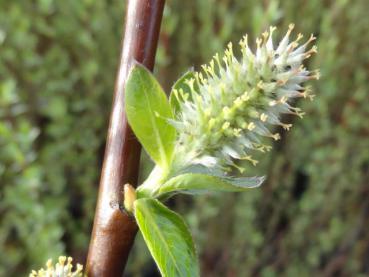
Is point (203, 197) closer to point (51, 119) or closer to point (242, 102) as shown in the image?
point (51, 119)

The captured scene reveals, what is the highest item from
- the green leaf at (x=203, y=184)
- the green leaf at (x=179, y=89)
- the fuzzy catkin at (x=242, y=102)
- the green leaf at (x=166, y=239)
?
the green leaf at (x=179, y=89)

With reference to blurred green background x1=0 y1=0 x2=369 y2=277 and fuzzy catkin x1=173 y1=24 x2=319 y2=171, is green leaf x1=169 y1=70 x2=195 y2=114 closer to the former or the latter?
fuzzy catkin x1=173 y1=24 x2=319 y2=171

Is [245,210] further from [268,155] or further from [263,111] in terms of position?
[263,111]

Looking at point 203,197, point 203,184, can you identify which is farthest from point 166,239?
point 203,197

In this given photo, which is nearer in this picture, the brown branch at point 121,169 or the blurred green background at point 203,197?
the brown branch at point 121,169

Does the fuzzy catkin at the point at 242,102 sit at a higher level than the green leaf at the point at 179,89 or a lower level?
lower

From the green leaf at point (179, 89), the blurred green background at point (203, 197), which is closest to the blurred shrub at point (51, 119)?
the blurred green background at point (203, 197)

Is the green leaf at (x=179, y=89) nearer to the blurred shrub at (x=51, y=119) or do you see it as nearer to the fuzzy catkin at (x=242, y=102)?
the fuzzy catkin at (x=242, y=102)
